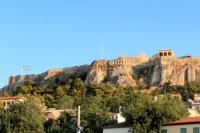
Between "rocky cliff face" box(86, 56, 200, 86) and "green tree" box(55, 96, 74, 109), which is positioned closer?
"green tree" box(55, 96, 74, 109)

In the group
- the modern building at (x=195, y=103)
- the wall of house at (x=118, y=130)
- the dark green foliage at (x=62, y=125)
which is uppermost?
the modern building at (x=195, y=103)

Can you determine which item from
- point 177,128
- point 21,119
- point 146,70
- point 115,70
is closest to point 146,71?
point 146,70

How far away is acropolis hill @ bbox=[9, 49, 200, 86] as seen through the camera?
134250mm

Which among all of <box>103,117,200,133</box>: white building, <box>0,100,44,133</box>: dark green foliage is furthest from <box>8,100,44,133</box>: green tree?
<box>103,117,200,133</box>: white building

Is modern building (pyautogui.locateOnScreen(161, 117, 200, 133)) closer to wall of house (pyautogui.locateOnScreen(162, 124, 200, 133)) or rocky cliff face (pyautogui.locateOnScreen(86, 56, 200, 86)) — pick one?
wall of house (pyautogui.locateOnScreen(162, 124, 200, 133))

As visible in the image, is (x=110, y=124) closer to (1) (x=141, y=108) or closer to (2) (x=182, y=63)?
(1) (x=141, y=108)

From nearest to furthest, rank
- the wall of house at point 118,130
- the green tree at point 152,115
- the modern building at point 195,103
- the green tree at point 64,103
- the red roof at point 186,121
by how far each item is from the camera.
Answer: the red roof at point 186,121
the green tree at point 152,115
the wall of house at point 118,130
the modern building at point 195,103
the green tree at point 64,103

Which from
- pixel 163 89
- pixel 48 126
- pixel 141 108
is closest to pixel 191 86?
pixel 163 89

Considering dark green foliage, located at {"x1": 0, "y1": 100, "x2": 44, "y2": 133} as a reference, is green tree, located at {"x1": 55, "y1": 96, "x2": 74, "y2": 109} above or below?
above

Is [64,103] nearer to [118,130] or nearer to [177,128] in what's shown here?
[118,130]

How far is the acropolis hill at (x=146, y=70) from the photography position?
134250 mm

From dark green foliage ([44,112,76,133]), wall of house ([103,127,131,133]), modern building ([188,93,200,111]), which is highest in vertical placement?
modern building ([188,93,200,111])

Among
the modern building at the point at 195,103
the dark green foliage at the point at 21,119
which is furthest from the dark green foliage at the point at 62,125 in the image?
the modern building at the point at 195,103

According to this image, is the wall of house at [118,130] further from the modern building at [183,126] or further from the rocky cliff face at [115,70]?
the rocky cliff face at [115,70]
